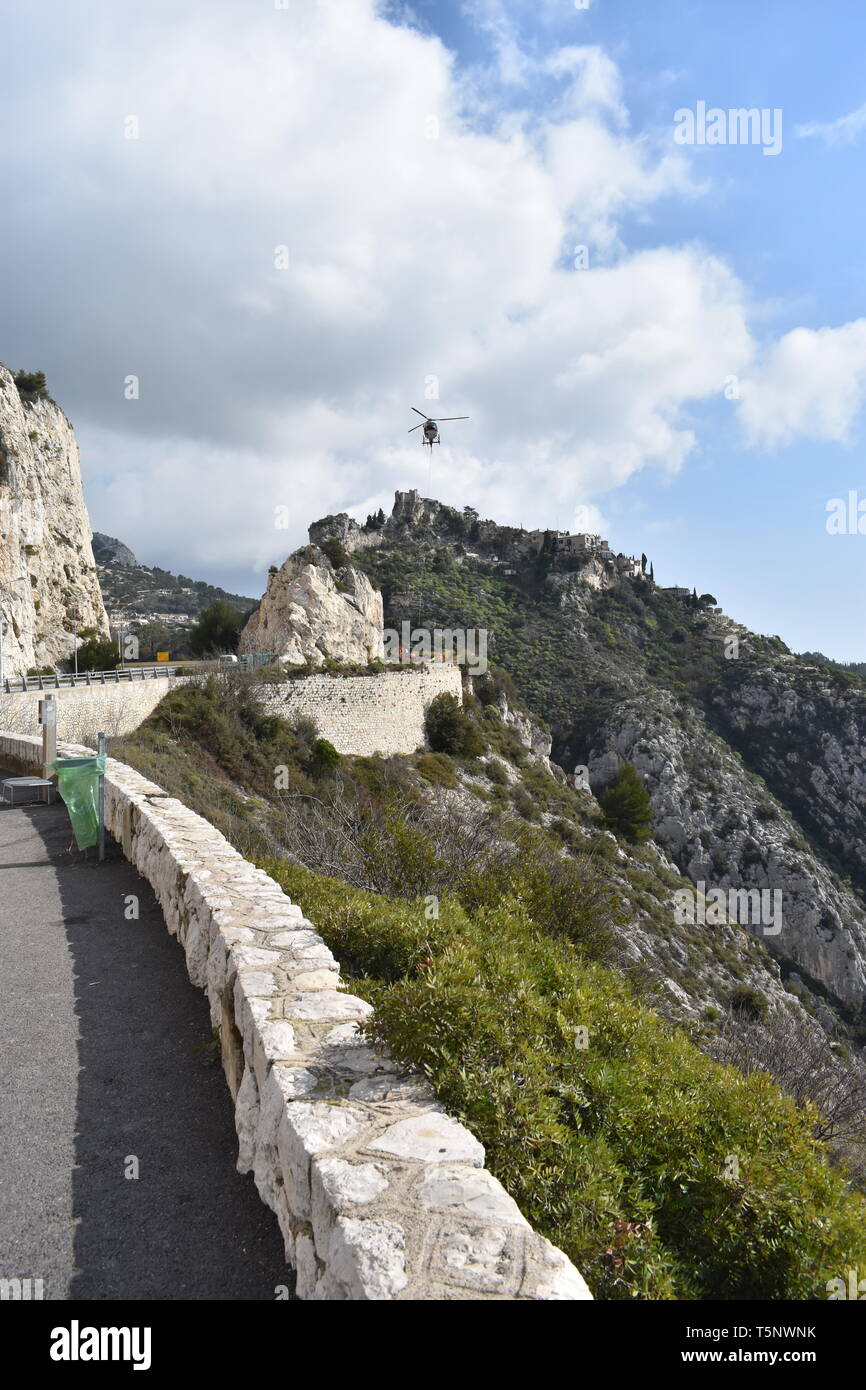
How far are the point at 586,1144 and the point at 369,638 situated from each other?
37445 millimetres

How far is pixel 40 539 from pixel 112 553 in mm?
96678

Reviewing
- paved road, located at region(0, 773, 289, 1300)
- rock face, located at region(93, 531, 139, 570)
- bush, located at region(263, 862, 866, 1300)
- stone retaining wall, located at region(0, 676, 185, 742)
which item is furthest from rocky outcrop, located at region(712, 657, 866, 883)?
rock face, located at region(93, 531, 139, 570)

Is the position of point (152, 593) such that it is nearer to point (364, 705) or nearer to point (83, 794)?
point (364, 705)

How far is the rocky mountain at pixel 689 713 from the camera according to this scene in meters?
32.7

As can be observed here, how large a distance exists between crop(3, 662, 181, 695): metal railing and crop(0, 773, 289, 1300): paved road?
17.5 m

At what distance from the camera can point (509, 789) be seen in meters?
32.6

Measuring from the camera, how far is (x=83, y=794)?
7.79 m

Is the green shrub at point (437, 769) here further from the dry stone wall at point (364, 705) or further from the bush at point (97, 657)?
the bush at point (97, 657)

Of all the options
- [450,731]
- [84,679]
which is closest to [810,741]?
[450,731]

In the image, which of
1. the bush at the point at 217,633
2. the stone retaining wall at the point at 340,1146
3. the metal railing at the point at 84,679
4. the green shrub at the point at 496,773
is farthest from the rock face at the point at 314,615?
the stone retaining wall at the point at 340,1146

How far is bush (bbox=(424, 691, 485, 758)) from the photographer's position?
34594mm

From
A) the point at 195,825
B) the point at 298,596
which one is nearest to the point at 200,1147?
the point at 195,825

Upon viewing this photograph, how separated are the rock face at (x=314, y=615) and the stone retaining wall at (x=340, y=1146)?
29.5 m
